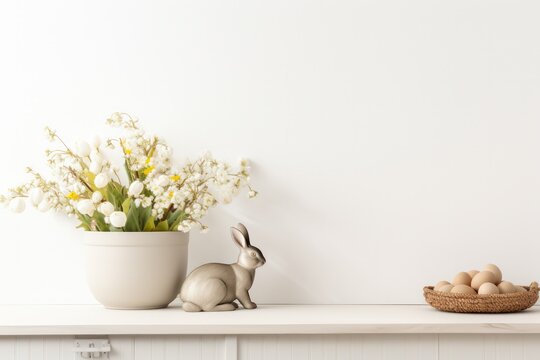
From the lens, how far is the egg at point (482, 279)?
1.77 m

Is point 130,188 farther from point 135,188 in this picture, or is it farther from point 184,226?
point 184,226

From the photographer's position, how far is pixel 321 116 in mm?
2014

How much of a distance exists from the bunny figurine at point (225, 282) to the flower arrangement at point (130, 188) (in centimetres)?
11

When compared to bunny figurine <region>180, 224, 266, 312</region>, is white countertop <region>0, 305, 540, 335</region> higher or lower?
lower

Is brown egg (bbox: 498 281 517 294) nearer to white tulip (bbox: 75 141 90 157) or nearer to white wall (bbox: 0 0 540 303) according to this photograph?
white wall (bbox: 0 0 540 303)

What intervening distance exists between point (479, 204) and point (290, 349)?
0.74m

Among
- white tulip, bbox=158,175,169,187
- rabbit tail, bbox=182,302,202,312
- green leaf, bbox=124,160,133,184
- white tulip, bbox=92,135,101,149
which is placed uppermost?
white tulip, bbox=92,135,101,149

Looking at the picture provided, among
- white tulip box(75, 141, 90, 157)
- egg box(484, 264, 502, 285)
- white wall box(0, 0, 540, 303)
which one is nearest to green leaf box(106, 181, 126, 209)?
white tulip box(75, 141, 90, 157)

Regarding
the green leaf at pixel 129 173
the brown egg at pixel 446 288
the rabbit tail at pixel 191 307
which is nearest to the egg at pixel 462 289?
the brown egg at pixel 446 288

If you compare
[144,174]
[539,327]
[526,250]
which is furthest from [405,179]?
[144,174]

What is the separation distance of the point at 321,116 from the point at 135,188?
1.83 ft

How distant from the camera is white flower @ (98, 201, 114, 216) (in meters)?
1.78

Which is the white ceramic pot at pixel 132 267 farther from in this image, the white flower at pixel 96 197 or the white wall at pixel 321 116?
the white wall at pixel 321 116

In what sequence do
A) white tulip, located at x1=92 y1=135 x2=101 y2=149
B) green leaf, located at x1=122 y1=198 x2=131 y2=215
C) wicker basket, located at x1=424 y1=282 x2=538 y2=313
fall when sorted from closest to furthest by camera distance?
wicker basket, located at x1=424 y1=282 x2=538 y2=313, green leaf, located at x1=122 y1=198 x2=131 y2=215, white tulip, located at x1=92 y1=135 x2=101 y2=149
